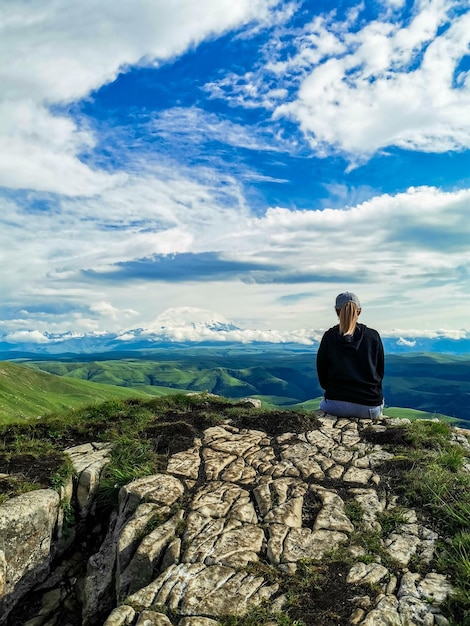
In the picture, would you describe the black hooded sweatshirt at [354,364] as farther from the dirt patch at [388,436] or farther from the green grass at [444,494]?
the green grass at [444,494]

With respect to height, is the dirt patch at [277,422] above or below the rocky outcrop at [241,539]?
above

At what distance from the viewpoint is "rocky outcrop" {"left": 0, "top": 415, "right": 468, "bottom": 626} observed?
740cm

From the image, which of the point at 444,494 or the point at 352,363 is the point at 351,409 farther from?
the point at 444,494

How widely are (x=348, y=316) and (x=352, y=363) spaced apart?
178 centimetres

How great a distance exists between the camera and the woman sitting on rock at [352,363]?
49.7ft

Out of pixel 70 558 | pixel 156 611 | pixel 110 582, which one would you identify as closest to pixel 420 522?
pixel 156 611

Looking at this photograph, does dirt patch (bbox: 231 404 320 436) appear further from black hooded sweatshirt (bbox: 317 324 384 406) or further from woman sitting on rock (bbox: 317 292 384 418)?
black hooded sweatshirt (bbox: 317 324 384 406)

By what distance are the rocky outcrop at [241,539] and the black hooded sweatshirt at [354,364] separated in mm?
2364

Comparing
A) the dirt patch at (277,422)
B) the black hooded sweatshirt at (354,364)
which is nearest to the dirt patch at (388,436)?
the black hooded sweatshirt at (354,364)

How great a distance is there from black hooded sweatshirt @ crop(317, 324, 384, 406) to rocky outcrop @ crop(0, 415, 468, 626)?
7.76ft

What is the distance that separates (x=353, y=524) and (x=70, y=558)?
783 cm

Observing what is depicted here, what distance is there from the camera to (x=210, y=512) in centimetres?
1011

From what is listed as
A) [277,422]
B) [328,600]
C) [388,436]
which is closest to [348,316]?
[388,436]

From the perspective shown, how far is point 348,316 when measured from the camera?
15.0 meters
